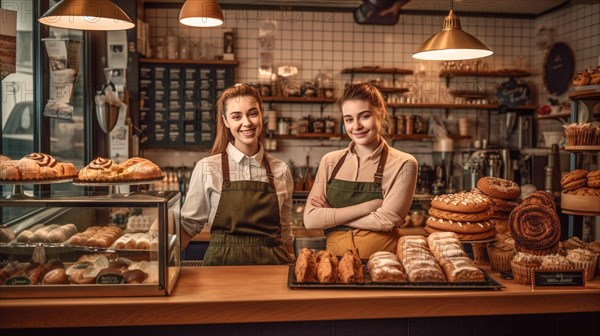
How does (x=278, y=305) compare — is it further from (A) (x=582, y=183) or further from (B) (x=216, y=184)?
(A) (x=582, y=183)

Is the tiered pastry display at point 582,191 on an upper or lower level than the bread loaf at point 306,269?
upper

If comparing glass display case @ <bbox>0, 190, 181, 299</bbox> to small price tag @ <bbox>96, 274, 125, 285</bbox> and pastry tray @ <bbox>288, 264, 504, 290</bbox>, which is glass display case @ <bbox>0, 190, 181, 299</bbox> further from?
pastry tray @ <bbox>288, 264, 504, 290</bbox>

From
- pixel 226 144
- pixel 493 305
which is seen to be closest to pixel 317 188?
pixel 226 144

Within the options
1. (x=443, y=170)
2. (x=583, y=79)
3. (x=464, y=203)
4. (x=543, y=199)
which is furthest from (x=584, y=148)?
(x=443, y=170)

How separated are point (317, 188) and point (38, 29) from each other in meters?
2.43

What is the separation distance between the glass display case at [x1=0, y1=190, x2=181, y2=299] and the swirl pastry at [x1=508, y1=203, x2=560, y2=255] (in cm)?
131

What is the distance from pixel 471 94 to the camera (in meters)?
6.48

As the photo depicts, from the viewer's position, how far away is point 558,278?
206cm

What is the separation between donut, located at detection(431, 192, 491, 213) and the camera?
2.44m

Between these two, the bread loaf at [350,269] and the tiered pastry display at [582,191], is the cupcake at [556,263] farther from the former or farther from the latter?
the tiered pastry display at [582,191]

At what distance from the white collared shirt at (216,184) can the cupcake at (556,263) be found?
1156 millimetres

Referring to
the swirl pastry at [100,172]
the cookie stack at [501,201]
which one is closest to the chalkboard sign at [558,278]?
the cookie stack at [501,201]

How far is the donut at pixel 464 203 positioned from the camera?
8.02 feet

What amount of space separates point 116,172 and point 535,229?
1.60 m
